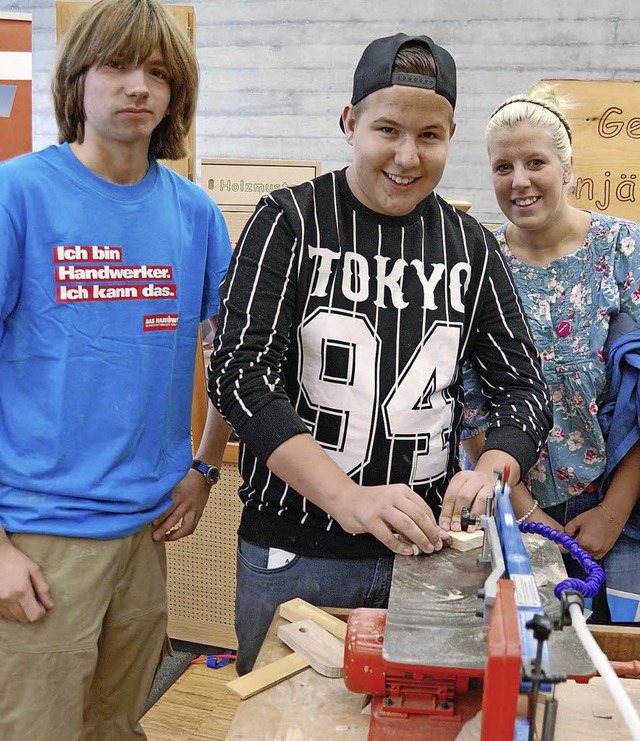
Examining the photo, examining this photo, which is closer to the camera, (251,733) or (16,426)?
(251,733)

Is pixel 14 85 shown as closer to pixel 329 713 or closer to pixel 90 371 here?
pixel 90 371

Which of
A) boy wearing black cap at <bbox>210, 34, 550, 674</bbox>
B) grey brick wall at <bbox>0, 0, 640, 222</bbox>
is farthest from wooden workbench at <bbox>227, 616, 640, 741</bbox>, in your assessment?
grey brick wall at <bbox>0, 0, 640, 222</bbox>

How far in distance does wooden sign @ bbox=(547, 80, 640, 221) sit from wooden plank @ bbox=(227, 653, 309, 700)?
85.8 inches

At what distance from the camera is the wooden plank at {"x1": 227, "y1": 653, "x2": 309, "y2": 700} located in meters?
1.18

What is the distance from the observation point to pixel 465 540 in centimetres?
131

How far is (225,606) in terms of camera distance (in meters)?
3.13

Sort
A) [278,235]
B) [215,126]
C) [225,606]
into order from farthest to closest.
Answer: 1. [215,126]
2. [225,606]
3. [278,235]

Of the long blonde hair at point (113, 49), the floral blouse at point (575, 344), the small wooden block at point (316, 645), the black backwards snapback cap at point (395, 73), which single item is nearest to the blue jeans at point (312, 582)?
the small wooden block at point (316, 645)

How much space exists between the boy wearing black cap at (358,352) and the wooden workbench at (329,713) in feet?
0.80

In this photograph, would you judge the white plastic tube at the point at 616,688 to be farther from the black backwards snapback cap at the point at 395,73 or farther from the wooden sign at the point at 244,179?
the wooden sign at the point at 244,179

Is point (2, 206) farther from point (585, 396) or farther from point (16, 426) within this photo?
point (585, 396)

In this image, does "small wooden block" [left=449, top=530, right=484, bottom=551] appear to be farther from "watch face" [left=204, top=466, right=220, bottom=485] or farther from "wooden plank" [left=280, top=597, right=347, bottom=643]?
"watch face" [left=204, top=466, right=220, bottom=485]

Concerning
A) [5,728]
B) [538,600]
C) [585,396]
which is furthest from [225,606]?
[538,600]

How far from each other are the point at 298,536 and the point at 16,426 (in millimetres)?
566
